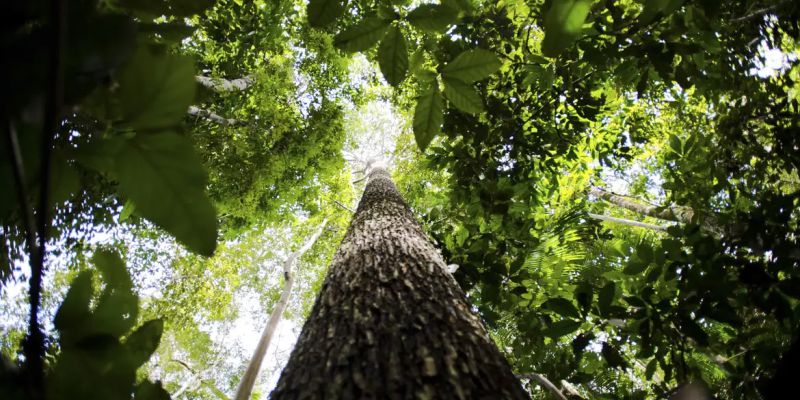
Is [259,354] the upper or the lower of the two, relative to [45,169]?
upper

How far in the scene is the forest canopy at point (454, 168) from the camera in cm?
31

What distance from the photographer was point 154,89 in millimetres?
317

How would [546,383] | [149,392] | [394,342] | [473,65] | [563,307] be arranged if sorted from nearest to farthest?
1. [149,392]
2. [473,65]
3. [394,342]
4. [563,307]
5. [546,383]

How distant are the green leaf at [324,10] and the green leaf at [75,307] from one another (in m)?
0.55

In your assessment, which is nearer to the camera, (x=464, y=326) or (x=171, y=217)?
(x=171, y=217)

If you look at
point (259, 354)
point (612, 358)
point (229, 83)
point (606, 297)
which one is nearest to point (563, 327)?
point (606, 297)

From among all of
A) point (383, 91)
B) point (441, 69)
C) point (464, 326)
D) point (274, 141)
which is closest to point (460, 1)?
point (441, 69)

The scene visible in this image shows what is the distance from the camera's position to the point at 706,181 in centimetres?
303

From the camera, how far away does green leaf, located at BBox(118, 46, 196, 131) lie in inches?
12.3

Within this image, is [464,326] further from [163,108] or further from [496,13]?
[496,13]

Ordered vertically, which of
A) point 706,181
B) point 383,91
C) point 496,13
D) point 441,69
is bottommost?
point 441,69

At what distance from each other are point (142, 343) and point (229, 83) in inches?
208

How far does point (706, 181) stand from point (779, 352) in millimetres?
1631

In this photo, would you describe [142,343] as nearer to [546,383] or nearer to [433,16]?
[433,16]
